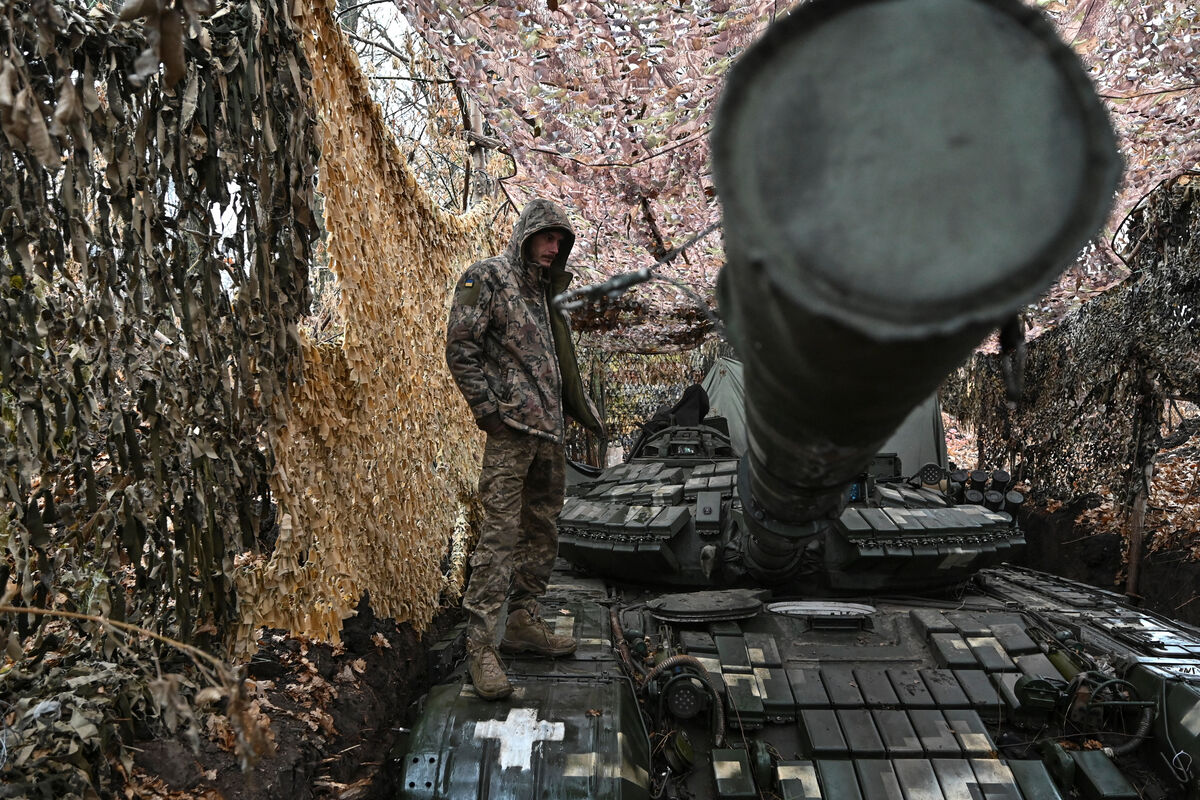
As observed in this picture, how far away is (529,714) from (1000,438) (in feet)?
35.4

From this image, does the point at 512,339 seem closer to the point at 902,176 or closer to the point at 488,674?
the point at 488,674

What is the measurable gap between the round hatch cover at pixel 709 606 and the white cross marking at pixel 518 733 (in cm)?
103

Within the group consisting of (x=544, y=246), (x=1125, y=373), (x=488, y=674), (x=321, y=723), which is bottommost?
(x=321, y=723)

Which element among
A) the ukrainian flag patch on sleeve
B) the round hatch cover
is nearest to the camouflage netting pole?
the round hatch cover

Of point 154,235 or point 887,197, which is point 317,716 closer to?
point 154,235

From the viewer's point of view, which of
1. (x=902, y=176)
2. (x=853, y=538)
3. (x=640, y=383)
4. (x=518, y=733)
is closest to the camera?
(x=902, y=176)

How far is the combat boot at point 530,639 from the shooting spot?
370cm

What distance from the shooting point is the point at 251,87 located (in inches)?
108

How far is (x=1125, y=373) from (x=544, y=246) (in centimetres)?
733

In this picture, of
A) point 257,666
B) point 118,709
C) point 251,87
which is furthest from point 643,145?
point 118,709

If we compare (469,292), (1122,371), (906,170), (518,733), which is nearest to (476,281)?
(469,292)

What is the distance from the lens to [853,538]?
13.7ft

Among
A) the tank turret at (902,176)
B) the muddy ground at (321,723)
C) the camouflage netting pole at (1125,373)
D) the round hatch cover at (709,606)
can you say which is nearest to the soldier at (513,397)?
the round hatch cover at (709,606)

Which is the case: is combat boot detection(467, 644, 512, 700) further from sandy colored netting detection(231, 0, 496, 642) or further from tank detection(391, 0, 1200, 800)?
sandy colored netting detection(231, 0, 496, 642)
